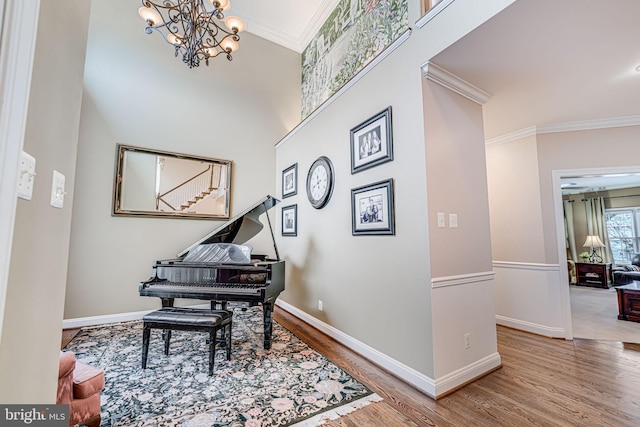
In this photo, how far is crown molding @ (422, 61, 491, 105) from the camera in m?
2.15

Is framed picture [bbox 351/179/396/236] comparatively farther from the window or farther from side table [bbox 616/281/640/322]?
the window

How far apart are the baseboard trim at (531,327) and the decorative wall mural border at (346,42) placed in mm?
3615

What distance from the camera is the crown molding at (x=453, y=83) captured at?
7.07 ft

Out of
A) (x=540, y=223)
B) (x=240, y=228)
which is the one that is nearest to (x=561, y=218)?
(x=540, y=223)

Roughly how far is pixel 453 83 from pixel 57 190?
2695 mm

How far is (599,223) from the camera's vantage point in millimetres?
7340

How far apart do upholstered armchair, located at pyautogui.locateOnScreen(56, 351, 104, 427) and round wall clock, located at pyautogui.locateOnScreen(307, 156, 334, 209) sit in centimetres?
249

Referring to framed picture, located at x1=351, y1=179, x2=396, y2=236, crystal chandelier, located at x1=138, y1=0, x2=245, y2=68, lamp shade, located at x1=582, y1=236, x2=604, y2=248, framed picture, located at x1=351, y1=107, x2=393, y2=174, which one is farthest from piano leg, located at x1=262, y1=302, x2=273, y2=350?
lamp shade, located at x1=582, y1=236, x2=604, y2=248

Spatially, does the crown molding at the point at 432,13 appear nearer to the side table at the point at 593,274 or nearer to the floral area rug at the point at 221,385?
the floral area rug at the point at 221,385

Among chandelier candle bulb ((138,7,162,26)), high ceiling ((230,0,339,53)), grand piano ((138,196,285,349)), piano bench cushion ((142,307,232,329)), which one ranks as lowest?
piano bench cushion ((142,307,232,329))

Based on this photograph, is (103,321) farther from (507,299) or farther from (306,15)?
(306,15)

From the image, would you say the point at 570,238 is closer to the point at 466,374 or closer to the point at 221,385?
the point at 466,374

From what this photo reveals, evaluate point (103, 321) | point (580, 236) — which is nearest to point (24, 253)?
point (103, 321)

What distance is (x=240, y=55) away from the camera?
4.82m
